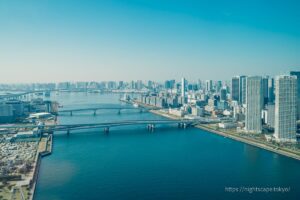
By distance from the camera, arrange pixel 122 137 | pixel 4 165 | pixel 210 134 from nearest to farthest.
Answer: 1. pixel 4 165
2. pixel 122 137
3. pixel 210 134

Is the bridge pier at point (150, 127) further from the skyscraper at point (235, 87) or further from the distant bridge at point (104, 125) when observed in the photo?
the skyscraper at point (235, 87)

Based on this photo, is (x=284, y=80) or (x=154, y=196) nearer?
(x=154, y=196)

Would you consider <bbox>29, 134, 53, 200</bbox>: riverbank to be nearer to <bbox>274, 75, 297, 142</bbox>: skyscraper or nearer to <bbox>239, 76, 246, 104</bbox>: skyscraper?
<bbox>274, 75, 297, 142</bbox>: skyscraper

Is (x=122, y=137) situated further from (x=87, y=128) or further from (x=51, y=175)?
(x=51, y=175)

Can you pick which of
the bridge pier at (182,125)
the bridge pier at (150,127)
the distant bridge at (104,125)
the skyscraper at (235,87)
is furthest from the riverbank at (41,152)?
the skyscraper at (235,87)

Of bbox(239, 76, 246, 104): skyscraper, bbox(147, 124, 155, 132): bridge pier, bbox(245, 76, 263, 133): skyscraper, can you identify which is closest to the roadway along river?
bbox(245, 76, 263, 133): skyscraper

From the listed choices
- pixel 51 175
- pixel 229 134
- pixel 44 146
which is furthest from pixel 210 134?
pixel 51 175

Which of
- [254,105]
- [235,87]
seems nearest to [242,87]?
[235,87]
